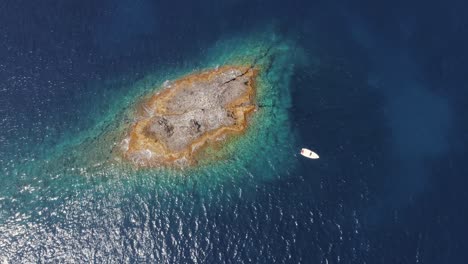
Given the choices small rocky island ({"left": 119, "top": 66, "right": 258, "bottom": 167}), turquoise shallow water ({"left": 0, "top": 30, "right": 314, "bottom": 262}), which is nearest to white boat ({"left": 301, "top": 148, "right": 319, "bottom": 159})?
turquoise shallow water ({"left": 0, "top": 30, "right": 314, "bottom": 262})

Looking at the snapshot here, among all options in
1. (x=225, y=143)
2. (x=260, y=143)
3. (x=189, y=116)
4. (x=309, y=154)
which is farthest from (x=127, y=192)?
(x=309, y=154)

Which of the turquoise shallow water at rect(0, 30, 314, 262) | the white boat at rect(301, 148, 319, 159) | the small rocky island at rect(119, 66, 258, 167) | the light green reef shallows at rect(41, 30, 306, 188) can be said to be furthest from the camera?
the small rocky island at rect(119, 66, 258, 167)

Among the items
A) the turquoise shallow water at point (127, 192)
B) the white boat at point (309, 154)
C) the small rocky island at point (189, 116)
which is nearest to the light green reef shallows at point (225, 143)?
the turquoise shallow water at point (127, 192)

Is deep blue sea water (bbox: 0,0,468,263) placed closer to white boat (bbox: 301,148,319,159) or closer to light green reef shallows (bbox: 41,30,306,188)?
white boat (bbox: 301,148,319,159)

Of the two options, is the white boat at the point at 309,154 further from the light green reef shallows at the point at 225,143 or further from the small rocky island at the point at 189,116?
the small rocky island at the point at 189,116

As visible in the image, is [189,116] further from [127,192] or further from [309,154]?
[309,154]

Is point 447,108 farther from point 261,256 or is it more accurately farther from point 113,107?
point 113,107
